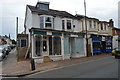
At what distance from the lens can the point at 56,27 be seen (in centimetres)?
A: 2273

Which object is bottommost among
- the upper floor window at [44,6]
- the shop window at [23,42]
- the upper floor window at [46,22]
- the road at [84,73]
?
the road at [84,73]

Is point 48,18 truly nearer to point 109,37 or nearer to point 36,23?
point 36,23

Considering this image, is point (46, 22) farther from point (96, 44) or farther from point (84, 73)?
point (84, 73)

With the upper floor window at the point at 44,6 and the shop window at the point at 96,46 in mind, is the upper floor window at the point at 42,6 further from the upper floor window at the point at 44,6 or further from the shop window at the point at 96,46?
the shop window at the point at 96,46

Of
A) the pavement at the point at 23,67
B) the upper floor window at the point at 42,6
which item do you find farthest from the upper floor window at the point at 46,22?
Answer: the pavement at the point at 23,67

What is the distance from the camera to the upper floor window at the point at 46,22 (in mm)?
21250

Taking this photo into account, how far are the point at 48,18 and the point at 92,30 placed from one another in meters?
10.0

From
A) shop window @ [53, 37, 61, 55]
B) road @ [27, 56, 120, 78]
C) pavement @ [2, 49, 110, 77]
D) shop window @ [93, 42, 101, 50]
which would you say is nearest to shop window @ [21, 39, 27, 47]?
shop window @ [53, 37, 61, 55]

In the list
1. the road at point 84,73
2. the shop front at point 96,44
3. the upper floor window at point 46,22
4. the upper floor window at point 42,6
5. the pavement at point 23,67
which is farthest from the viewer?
the shop front at point 96,44

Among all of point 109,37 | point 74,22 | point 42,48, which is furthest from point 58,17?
point 109,37

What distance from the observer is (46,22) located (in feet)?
70.2

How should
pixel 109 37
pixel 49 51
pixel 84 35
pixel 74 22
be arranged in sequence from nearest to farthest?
pixel 49 51, pixel 84 35, pixel 74 22, pixel 109 37

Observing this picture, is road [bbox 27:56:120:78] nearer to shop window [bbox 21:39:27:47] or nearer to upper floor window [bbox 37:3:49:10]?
shop window [bbox 21:39:27:47]

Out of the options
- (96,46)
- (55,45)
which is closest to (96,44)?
(96,46)
